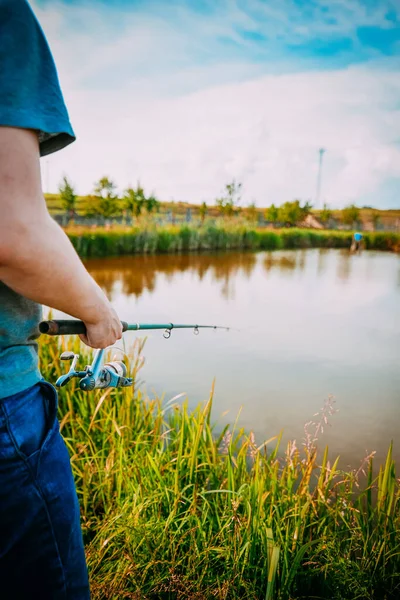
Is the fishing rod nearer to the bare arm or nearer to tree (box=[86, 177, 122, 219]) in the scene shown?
the bare arm

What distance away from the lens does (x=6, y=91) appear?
27.8 inches

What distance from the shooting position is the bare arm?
0.71 m

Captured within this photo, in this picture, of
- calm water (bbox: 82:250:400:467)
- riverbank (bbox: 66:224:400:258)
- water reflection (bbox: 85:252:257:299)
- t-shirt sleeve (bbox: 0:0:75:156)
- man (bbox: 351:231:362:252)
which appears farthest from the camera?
man (bbox: 351:231:362:252)

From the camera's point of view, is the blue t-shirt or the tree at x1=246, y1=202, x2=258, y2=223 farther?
the tree at x1=246, y1=202, x2=258, y2=223

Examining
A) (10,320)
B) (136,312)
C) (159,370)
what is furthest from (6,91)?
(136,312)

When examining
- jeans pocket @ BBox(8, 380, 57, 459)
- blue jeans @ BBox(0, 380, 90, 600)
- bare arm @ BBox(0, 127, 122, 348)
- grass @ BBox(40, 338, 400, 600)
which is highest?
bare arm @ BBox(0, 127, 122, 348)

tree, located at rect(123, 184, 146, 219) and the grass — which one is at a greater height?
tree, located at rect(123, 184, 146, 219)

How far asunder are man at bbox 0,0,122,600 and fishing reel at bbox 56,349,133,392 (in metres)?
0.30

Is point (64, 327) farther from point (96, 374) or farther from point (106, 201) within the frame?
→ point (106, 201)

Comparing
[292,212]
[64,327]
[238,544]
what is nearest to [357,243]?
[292,212]

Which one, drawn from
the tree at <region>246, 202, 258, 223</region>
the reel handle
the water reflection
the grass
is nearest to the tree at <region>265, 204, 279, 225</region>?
the tree at <region>246, 202, 258, 223</region>

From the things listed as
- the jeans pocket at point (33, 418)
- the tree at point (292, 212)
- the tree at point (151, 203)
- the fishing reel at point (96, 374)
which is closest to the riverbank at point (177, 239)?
the tree at point (151, 203)

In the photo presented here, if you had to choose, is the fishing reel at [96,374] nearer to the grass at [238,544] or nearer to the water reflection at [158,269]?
the grass at [238,544]

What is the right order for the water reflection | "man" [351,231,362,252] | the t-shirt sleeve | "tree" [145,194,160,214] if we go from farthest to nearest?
1. "tree" [145,194,160,214]
2. "man" [351,231,362,252]
3. the water reflection
4. the t-shirt sleeve
